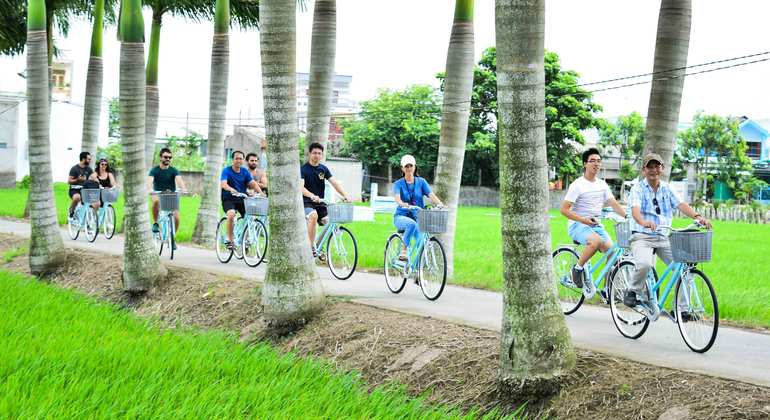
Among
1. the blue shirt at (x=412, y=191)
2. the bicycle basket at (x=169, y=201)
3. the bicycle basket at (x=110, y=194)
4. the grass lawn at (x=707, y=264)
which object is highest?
the blue shirt at (x=412, y=191)

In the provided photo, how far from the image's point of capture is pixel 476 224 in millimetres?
33781

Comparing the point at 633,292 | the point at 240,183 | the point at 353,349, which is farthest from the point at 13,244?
the point at 633,292

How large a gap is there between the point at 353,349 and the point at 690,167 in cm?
5387

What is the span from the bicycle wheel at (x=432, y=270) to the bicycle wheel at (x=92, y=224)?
431 inches

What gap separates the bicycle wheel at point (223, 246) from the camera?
632 inches

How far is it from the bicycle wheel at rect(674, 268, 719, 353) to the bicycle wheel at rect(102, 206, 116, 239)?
15.4m

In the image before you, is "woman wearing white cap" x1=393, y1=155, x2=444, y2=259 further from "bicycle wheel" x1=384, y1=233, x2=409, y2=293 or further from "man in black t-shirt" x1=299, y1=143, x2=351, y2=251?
"man in black t-shirt" x1=299, y1=143, x2=351, y2=251

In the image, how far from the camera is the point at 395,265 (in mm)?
12156

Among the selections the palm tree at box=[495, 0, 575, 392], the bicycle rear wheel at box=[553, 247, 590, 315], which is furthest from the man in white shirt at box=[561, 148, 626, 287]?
the palm tree at box=[495, 0, 575, 392]

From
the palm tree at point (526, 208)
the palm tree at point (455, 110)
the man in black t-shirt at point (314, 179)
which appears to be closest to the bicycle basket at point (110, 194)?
the man in black t-shirt at point (314, 179)

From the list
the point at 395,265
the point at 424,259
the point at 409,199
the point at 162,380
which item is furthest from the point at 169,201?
the point at 162,380

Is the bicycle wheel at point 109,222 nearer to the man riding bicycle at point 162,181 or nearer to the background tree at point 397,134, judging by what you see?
the man riding bicycle at point 162,181

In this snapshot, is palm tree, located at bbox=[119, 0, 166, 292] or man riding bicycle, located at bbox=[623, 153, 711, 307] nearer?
man riding bicycle, located at bbox=[623, 153, 711, 307]

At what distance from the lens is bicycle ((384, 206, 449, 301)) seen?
11227 mm
